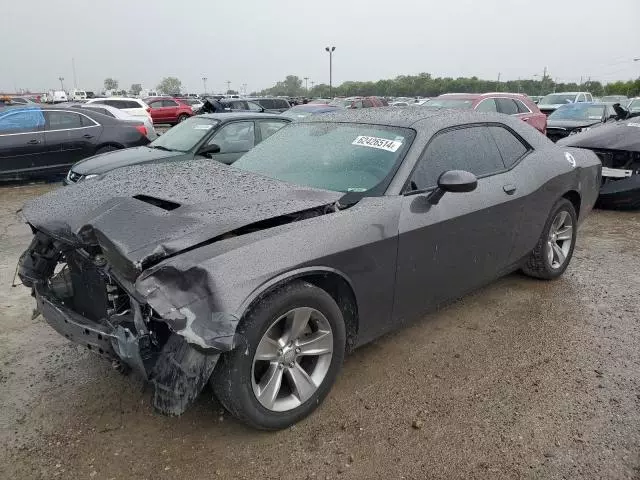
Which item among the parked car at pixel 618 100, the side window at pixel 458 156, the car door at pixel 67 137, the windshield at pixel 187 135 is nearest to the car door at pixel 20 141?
the car door at pixel 67 137

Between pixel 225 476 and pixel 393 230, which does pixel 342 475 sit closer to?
pixel 225 476

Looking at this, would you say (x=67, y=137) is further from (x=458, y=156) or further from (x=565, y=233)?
(x=565, y=233)

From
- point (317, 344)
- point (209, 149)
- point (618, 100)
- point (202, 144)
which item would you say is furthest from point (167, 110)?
point (317, 344)

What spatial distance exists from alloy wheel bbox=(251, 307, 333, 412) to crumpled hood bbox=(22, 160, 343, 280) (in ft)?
1.82

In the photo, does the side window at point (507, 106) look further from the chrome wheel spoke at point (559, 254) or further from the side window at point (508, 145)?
the side window at point (508, 145)

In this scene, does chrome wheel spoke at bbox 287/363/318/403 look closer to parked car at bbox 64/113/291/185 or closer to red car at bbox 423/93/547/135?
parked car at bbox 64/113/291/185

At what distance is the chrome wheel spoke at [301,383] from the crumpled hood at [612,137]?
21.0ft

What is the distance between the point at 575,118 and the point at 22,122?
12546 mm

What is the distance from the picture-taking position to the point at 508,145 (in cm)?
389

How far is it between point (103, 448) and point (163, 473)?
38cm

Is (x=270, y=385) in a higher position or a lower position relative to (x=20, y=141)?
lower

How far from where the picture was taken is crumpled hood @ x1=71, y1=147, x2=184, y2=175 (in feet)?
22.2

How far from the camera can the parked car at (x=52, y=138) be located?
29.2ft

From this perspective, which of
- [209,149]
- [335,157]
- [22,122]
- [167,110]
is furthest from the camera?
[167,110]
